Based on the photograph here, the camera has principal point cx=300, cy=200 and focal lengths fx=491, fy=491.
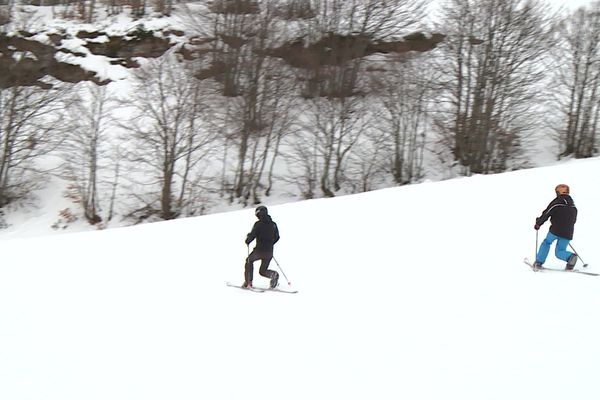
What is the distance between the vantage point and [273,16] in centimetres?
3403

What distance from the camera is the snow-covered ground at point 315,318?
17.0 feet

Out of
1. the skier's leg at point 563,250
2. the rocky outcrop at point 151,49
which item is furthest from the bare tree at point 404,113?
the skier's leg at point 563,250

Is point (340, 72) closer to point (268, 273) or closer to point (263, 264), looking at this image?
point (263, 264)

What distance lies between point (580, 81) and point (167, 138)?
25.9 m

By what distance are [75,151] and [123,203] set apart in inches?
160

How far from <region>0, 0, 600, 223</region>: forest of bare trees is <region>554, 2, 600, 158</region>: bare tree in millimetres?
92

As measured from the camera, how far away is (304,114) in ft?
105

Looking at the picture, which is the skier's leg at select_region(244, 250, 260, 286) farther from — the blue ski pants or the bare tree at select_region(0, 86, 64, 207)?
the bare tree at select_region(0, 86, 64, 207)

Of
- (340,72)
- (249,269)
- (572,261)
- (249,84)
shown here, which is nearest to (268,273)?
(249,269)

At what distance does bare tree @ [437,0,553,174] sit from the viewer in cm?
3036

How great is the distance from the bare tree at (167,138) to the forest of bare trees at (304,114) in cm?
11

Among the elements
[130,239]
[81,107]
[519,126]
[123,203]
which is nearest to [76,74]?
[81,107]

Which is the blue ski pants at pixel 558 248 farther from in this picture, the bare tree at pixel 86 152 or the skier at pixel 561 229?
the bare tree at pixel 86 152

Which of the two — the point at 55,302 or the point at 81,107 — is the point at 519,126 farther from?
the point at 55,302
